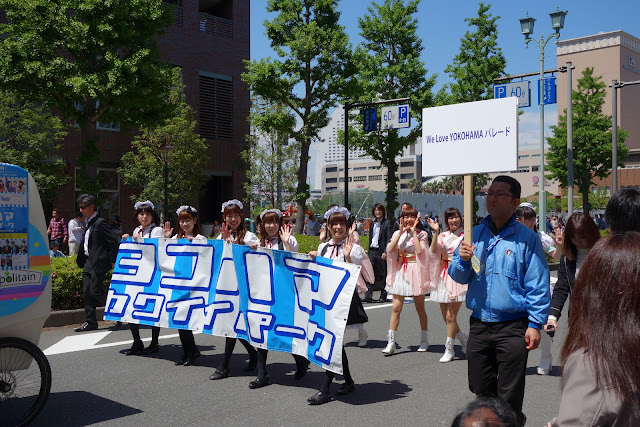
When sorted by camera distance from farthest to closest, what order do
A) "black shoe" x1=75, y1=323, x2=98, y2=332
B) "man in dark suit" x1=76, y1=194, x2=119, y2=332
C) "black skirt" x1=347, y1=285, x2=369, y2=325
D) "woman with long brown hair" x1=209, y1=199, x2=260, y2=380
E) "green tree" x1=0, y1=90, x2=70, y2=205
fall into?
"green tree" x1=0, y1=90, x2=70, y2=205 < "black shoe" x1=75, y1=323, x2=98, y2=332 < "man in dark suit" x1=76, y1=194, x2=119, y2=332 < "woman with long brown hair" x1=209, y1=199, x2=260, y2=380 < "black skirt" x1=347, y1=285, x2=369, y2=325

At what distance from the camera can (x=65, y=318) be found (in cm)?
974

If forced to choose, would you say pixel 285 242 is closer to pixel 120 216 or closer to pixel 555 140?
pixel 120 216

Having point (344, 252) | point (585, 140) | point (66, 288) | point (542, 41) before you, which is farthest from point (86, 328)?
point (585, 140)

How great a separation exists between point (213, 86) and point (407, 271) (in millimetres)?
25905

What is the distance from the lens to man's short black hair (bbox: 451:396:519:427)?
180cm

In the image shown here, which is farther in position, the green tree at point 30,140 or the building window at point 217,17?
the building window at point 217,17

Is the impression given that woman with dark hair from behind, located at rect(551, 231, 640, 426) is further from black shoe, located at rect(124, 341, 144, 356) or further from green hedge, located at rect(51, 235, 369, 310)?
green hedge, located at rect(51, 235, 369, 310)

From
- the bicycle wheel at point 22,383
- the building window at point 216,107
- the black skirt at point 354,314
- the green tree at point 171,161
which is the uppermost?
the building window at point 216,107

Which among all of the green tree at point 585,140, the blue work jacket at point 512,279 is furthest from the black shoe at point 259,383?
the green tree at point 585,140

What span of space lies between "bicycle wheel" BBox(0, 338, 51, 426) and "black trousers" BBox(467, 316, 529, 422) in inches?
132

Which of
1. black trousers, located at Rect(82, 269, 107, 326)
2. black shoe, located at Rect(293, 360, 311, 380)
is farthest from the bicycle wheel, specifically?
black trousers, located at Rect(82, 269, 107, 326)

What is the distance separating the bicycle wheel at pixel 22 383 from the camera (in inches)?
192

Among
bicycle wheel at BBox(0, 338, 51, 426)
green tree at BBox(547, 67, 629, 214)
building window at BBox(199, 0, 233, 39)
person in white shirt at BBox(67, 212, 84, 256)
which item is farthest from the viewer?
green tree at BBox(547, 67, 629, 214)

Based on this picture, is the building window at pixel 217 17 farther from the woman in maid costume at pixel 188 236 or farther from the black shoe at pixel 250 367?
the black shoe at pixel 250 367
